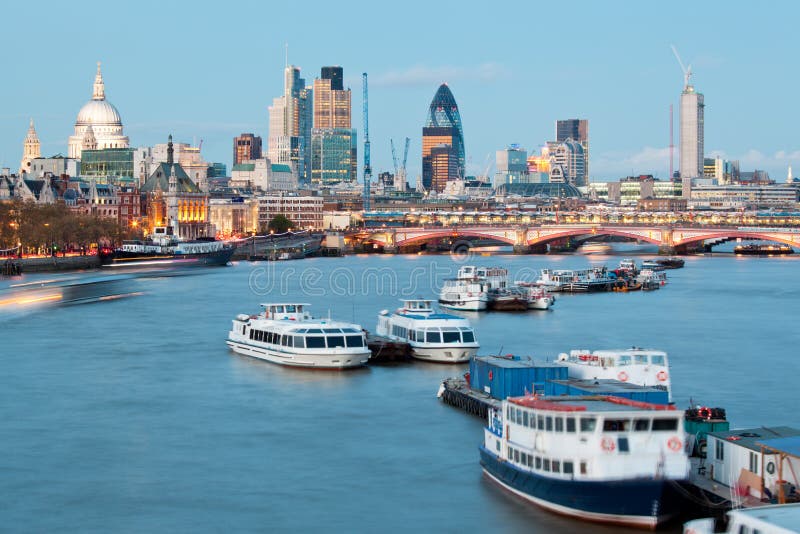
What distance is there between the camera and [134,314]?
48.2 metres

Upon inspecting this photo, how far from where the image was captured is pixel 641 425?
17.5 metres

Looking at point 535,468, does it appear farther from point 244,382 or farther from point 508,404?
point 244,382

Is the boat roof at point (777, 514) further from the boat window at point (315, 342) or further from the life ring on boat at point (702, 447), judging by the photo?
the boat window at point (315, 342)

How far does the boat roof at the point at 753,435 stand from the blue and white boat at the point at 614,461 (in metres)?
0.83

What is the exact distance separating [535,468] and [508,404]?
1109 mm

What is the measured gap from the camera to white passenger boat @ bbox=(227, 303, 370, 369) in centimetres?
3155

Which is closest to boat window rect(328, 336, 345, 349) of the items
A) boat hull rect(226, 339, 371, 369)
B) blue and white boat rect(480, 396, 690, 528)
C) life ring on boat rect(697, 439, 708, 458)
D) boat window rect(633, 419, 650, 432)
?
boat hull rect(226, 339, 371, 369)

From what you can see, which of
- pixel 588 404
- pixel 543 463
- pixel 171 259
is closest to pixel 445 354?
pixel 588 404

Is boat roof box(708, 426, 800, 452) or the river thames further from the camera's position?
the river thames

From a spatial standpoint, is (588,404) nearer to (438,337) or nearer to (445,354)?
(445,354)

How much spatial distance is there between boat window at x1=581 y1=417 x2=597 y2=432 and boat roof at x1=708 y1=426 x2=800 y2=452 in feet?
6.38

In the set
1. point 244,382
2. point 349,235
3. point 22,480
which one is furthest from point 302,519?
point 349,235

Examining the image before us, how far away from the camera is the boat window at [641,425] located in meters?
17.5

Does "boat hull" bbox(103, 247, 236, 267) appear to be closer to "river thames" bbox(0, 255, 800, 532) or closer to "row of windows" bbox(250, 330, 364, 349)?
"river thames" bbox(0, 255, 800, 532)
